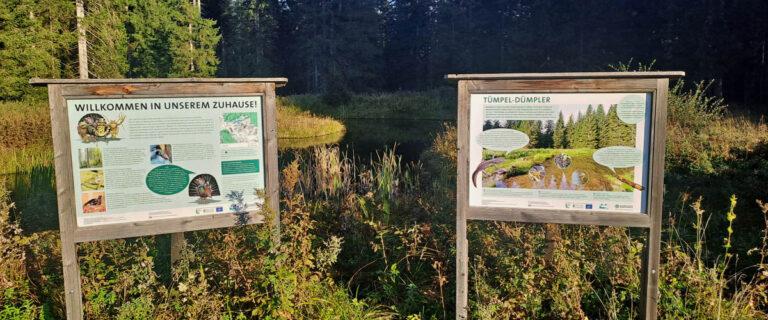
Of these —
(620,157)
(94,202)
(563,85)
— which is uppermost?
(563,85)

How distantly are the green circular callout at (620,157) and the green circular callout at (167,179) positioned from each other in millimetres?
2464

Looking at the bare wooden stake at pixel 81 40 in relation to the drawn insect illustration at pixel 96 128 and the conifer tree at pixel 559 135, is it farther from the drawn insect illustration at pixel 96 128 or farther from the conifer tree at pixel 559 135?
the conifer tree at pixel 559 135

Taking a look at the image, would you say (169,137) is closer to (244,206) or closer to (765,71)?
(244,206)

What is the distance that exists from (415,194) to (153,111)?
3.86 meters

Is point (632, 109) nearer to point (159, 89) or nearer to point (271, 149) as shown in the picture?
point (271, 149)

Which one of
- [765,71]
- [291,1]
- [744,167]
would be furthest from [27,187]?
[291,1]

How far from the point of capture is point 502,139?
3316mm

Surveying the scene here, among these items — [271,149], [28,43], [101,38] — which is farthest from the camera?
[28,43]

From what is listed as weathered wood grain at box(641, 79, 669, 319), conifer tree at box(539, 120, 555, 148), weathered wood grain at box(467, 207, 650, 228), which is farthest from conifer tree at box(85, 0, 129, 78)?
weathered wood grain at box(641, 79, 669, 319)

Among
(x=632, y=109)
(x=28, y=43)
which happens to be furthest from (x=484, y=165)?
(x=28, y=43)

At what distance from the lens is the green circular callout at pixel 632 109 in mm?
3191

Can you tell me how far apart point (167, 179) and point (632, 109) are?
2.76 meters

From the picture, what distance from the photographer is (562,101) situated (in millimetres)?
3244

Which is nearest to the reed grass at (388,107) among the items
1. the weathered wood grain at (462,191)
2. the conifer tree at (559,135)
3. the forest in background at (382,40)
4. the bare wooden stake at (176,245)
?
the forest in background at (382,40)
